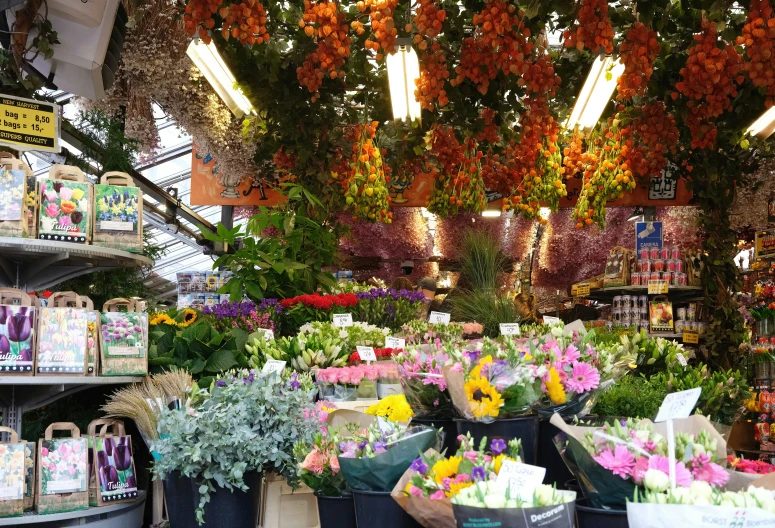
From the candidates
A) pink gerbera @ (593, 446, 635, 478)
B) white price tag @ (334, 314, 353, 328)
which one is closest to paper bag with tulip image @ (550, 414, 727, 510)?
pink gerbera @ (593, 446, 635, 478)

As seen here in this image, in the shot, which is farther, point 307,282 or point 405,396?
point 307,282

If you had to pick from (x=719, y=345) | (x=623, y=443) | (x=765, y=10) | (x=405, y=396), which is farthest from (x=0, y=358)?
(x=719, y=345)

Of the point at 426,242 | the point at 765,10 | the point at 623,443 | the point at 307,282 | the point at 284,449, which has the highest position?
the point at 765,10

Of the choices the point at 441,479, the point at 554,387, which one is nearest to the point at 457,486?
the point at 441,479

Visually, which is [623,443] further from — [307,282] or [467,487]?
[307,282]

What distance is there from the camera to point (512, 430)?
193 centimetres

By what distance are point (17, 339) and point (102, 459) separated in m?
0.59

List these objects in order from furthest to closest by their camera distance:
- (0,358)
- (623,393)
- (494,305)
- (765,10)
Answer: (494,305) → (765,10) → (0,358) → (623,393)

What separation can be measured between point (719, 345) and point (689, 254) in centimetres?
75

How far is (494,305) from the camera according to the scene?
477 centimetres

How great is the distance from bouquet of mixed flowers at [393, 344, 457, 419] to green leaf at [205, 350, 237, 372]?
1.53m

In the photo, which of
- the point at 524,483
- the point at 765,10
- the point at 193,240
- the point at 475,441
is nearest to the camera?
the point at 524,483

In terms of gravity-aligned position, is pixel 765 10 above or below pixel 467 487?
above

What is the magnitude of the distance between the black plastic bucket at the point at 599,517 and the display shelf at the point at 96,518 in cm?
214
